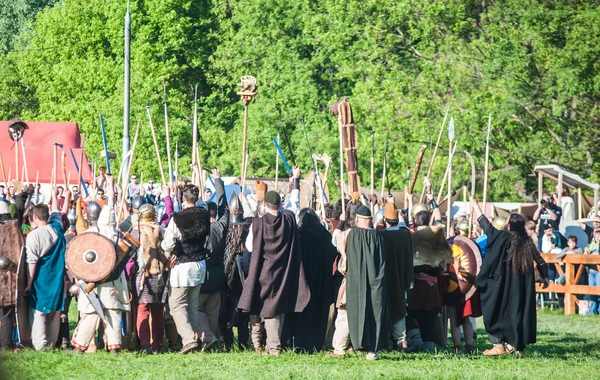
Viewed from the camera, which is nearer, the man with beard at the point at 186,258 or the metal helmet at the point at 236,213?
the man with beard at the point at 186,258

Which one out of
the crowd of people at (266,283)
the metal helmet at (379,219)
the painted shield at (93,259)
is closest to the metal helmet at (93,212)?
the crowd of people at (266,283)

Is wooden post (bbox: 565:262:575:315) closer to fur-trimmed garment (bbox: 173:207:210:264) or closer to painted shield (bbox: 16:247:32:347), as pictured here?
fur-trimmed garment (bbox: 173:207:210:264)

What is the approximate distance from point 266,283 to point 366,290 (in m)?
1.12

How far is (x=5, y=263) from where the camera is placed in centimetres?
1152

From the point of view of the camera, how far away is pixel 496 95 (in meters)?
28.0

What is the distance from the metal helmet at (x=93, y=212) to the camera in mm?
11539

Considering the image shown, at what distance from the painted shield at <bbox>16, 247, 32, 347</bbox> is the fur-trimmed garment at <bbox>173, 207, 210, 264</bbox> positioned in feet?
5.14

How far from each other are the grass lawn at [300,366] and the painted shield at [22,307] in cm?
44

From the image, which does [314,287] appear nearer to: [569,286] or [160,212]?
[160,212]

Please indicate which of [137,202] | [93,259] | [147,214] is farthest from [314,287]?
[137,202]

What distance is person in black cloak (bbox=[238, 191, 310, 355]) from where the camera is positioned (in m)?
11.8

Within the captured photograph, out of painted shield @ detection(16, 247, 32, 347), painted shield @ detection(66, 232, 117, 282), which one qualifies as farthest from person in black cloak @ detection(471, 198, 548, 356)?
painted shield @ detection(16, 247, 32, 347)

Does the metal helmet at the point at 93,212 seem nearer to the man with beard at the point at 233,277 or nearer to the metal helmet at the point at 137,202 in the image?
the man with beard at the point at 233,277

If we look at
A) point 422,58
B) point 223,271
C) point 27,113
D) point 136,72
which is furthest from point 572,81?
point 27,113
